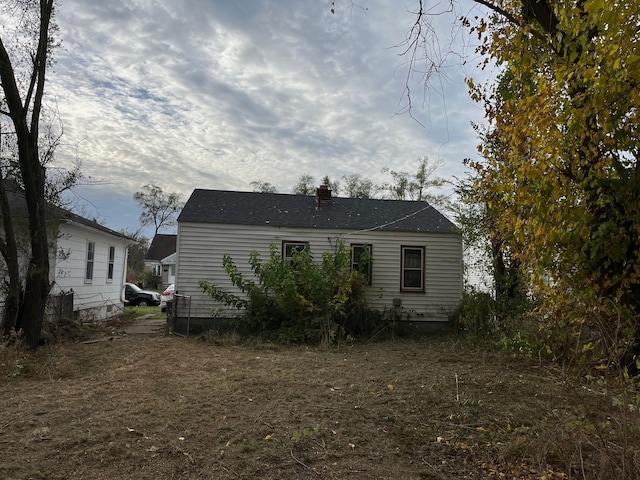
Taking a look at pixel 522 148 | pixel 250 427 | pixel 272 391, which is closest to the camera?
pixel 250 427

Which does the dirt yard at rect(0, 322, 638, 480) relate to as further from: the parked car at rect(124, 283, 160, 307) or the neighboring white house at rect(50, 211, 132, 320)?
the parked car at rect(124, 283, 160, 307)

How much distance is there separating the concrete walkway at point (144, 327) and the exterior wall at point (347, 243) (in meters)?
1.49

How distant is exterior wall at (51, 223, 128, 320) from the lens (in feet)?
41.3

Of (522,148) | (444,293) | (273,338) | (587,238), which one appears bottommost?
(273,338)

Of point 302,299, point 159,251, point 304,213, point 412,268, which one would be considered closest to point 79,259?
point 304,213

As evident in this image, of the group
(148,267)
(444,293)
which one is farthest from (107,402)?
(148,267)

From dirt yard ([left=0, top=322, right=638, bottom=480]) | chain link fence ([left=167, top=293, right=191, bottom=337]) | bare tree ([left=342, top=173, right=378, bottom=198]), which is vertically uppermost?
bare tree ([left=342, top=173, right=378, bottom=198])

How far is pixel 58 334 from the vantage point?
10344 mm

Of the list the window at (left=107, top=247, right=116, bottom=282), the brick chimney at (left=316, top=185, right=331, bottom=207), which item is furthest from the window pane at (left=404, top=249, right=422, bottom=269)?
the window at (left=107, top=247, right=116, bottom=282)

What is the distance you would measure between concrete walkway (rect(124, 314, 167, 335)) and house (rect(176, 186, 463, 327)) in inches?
45.3

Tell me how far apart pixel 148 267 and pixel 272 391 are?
46129 millimetres

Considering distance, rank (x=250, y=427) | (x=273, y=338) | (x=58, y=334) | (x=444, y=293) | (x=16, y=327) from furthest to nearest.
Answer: (x=444, y=293), (x=273, y=338), (x=58, y=334), (x=16, y=327), (x=250, y=427)

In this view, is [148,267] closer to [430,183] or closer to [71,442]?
[430,183]

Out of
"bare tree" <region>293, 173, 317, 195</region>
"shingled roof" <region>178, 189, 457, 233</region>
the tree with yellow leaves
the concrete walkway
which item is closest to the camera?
the tree with yellow leaves
